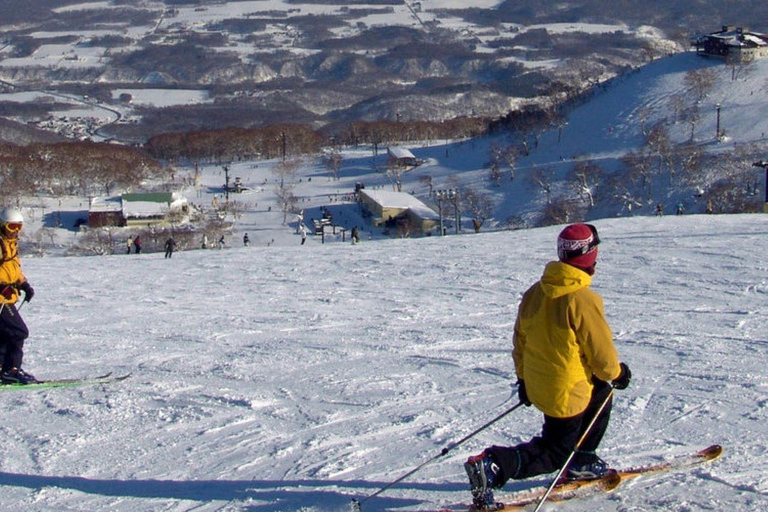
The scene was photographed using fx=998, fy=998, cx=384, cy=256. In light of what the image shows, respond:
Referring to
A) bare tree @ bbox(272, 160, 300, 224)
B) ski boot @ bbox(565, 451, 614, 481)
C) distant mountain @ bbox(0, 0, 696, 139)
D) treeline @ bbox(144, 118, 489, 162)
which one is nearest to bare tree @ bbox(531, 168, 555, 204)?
bare tree @ bbox(272, 160, 300, 224)

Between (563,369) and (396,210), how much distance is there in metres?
26.5

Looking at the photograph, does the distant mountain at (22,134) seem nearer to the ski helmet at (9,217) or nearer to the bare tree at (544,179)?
the bare tree at (544,179)

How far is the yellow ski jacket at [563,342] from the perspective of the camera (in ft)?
9.00

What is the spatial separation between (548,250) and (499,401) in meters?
5.93

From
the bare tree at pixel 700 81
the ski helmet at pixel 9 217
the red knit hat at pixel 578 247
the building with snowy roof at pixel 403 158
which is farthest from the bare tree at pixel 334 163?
the red knit hat at pixel 578 247

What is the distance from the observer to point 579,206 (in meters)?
29.5

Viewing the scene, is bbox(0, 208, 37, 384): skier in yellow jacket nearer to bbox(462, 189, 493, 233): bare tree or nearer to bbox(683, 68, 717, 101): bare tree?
bbox(462, 189, 493, 233): bare tree

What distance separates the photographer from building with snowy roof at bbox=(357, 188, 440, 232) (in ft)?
92.2

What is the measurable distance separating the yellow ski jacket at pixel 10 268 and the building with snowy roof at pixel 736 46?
3979cm

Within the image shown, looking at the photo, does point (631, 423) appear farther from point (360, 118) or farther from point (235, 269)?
point (360, 118)

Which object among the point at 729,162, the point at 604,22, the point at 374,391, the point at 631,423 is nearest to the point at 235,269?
the point at 374,391

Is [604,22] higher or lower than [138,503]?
higher

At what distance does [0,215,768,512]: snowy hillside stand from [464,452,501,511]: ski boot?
22cm

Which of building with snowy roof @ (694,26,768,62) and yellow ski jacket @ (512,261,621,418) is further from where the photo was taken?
building with snowy roof @ (694,26,768,62)
